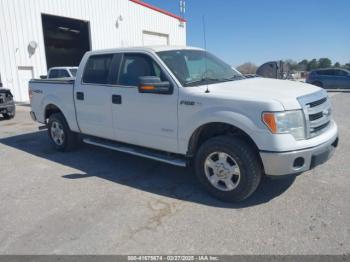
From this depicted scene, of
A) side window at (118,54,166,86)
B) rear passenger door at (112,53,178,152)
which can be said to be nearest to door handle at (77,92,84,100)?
rear passenger door at (112,53,178,152)

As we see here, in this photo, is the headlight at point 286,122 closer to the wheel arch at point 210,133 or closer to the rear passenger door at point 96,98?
the wheel arch at point 210,133

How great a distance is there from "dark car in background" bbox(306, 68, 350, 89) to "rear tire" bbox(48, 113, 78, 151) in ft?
61.9

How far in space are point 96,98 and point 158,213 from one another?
2457mm

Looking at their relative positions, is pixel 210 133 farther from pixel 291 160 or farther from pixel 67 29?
pixel 67 29

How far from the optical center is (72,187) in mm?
4422

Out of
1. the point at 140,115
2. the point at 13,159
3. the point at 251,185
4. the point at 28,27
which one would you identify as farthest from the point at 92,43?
the point at 251,185

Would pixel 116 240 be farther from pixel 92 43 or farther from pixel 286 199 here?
pixel 92 43

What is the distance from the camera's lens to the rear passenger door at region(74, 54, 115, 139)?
198 inches

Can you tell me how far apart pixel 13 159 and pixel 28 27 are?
13874 millimetres

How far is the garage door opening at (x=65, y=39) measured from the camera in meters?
21.2

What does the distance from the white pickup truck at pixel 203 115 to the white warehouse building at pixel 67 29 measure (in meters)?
13.5

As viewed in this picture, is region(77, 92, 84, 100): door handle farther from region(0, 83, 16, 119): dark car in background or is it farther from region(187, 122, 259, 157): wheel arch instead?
region(0, 83, 16, 119): dark car in background

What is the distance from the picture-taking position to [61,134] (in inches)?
246

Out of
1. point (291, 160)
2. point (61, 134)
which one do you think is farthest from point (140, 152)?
point (61, 134)
